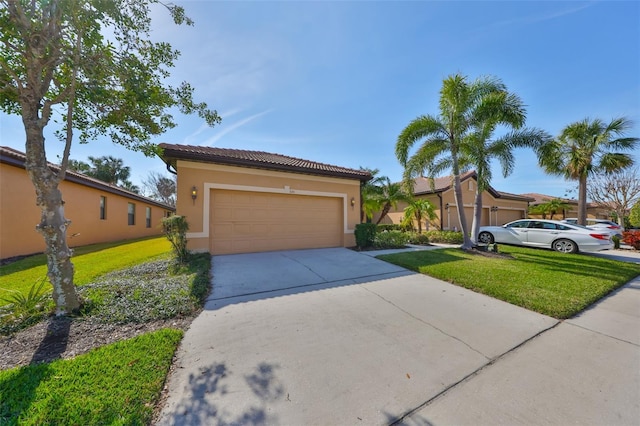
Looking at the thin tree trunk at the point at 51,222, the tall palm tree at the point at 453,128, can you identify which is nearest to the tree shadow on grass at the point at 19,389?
the thin tree trunk at the point at 51,222

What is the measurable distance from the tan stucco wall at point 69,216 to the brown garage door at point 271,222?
3678 mm

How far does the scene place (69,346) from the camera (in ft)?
9.32

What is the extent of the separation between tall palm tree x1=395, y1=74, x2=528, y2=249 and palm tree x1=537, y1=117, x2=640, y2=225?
668 cm

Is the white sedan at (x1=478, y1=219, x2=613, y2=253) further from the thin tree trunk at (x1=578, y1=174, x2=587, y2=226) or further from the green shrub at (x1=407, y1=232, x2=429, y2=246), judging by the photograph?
the thin tree trunk at (x1=578, y1=174, x2=587, y2=226)

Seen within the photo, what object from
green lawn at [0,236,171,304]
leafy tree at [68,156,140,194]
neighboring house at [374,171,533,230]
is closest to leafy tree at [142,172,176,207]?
leafy tree at [68,156,140,194]

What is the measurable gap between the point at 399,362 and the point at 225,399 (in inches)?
72.2

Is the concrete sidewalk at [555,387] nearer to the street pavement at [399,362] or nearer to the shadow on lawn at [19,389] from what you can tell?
the street pavement at [399,362]

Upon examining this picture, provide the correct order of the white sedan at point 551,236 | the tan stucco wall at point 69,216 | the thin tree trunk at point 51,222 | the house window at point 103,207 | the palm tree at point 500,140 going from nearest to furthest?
the thin tree trunk at point 51,222
the tan stucco wall at point 69,216
the palm tree at point 500,140
the white sedan at point 551,236
the house window at point 103,207

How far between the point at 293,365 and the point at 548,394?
2.48m

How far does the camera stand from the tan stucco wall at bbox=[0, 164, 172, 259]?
772cm

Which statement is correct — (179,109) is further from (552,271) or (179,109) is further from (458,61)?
(552,271)

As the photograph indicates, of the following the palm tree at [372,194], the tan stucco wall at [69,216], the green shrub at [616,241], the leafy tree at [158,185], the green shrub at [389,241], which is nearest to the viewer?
the tan stucco wall at [69,216]

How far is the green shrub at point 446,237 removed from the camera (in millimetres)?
12836

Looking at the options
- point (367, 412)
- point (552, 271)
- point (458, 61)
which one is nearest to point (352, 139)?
point (458, 61)
